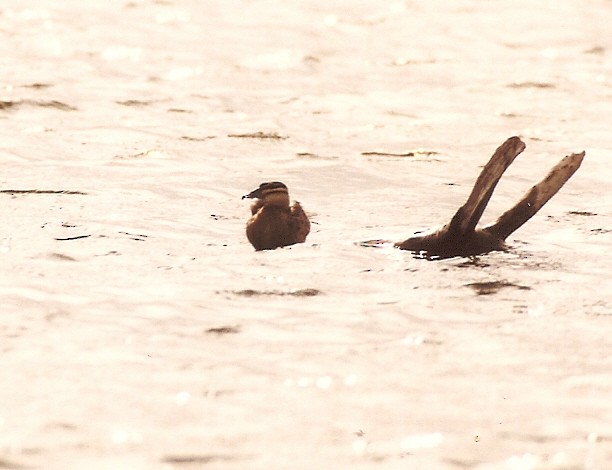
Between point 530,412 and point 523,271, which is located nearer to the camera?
point 530,412

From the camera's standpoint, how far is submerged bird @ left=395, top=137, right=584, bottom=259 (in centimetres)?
673

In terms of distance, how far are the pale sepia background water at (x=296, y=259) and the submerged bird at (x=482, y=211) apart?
17 cm

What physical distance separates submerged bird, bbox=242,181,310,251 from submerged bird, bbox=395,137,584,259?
0.60 m

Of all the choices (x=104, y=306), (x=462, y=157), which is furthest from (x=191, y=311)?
(x=462, y=157)

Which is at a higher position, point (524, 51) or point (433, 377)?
point (524, 51)

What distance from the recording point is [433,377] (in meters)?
4.75

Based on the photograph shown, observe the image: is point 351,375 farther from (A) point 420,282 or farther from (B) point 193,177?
(B) point 193,177

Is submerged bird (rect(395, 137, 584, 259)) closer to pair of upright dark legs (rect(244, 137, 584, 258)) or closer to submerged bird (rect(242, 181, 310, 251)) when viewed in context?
pair of upright dark legs (rect(244, 137, 584, 258))

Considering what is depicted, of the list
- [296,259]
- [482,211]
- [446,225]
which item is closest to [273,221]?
[296,259]

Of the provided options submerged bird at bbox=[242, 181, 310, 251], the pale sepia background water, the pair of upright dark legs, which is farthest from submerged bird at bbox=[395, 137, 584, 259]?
submerged bird at bbox=[242, 181, 310, 251]

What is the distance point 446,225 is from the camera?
6980 mm

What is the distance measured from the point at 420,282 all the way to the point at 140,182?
320cm

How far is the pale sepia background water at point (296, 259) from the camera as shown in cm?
420

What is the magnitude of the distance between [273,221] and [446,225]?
3.20ft
